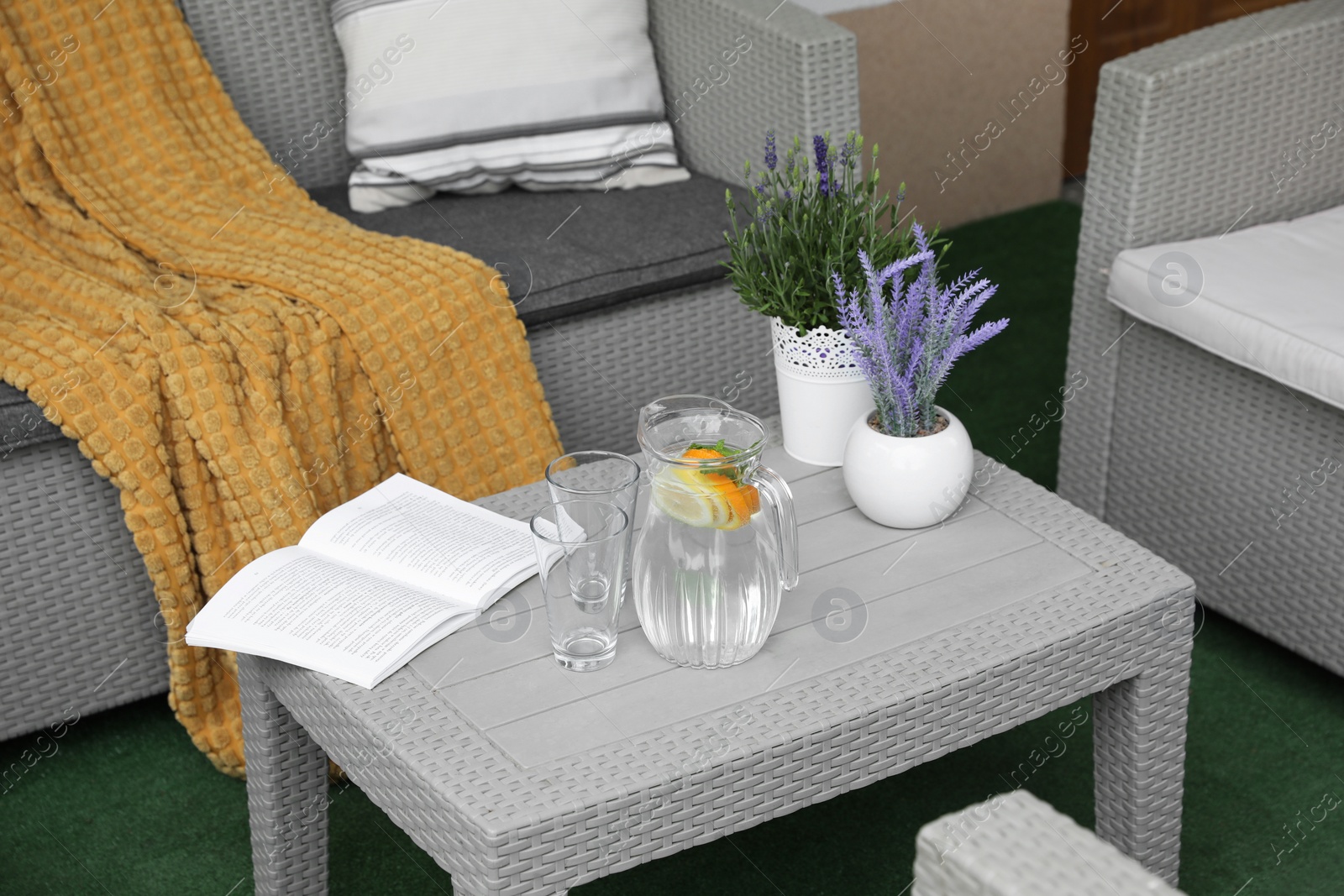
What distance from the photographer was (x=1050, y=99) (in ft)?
10.7

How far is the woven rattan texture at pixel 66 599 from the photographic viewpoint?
165cm

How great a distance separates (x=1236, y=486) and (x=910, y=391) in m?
0.70

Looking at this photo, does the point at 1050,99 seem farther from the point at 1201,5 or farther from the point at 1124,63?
the point at 1124,63

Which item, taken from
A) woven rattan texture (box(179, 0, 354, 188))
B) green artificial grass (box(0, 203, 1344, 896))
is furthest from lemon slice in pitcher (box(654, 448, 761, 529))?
woven rattan texture (box(179, 0, 354, 188))

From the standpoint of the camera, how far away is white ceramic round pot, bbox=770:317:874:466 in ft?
4.73

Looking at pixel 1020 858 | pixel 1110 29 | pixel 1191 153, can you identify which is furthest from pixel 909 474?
pixel 1110 29

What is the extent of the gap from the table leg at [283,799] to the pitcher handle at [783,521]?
0.50 meters

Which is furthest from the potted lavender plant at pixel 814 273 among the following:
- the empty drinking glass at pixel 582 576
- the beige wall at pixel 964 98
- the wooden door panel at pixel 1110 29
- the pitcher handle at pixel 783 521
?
the wooden door panel at pixel 1110 29

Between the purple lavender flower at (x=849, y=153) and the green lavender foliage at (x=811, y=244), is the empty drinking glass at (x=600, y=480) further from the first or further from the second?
the purple lavender flower at (x=849, y=153)

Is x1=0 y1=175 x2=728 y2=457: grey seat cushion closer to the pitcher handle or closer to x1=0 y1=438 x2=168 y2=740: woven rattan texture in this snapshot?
x1=0 y1=438 x2=168 y2=740: woven rattan texture

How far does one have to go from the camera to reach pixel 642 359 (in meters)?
2.07

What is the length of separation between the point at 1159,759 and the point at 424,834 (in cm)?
70

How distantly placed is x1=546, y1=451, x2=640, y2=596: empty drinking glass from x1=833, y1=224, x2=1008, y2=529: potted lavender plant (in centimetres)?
22

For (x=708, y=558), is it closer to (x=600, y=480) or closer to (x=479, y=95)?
(x=600, y=480)
